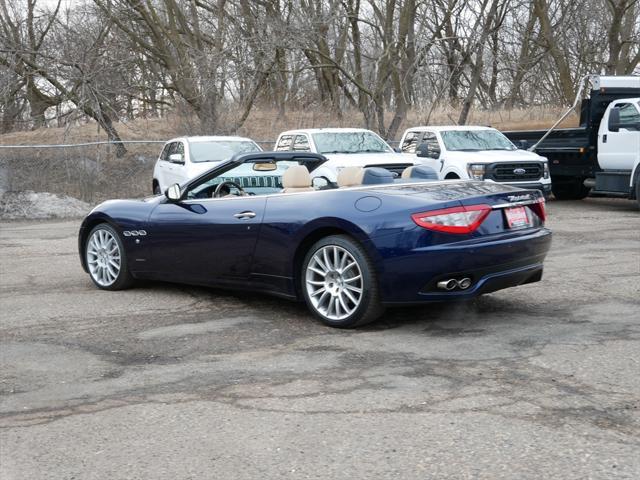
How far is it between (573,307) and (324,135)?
991 cm

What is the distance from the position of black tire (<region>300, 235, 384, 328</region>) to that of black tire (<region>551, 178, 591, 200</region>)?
45.7ft

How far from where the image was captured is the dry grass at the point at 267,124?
96.4 feet

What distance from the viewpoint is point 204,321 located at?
694 centimetres

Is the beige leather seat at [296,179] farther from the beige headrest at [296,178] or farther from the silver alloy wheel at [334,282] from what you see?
the silver alloy wheel at [334,282]

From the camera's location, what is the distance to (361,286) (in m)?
6.31

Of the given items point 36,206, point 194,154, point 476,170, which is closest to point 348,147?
point 476,170

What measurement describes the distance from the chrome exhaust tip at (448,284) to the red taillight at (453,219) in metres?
0.36

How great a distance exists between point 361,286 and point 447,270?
2.11ft

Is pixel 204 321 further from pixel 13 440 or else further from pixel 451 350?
pixel 13 440

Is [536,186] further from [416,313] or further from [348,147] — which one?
[416,313]

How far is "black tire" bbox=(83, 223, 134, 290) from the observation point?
8.27 m

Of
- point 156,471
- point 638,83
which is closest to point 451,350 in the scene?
point 156,471

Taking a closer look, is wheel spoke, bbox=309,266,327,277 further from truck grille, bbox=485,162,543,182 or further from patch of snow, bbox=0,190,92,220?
patch of snow, bbox=0,190,92,220

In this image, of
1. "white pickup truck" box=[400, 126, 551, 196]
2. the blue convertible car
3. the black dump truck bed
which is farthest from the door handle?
the black dump truck bed
